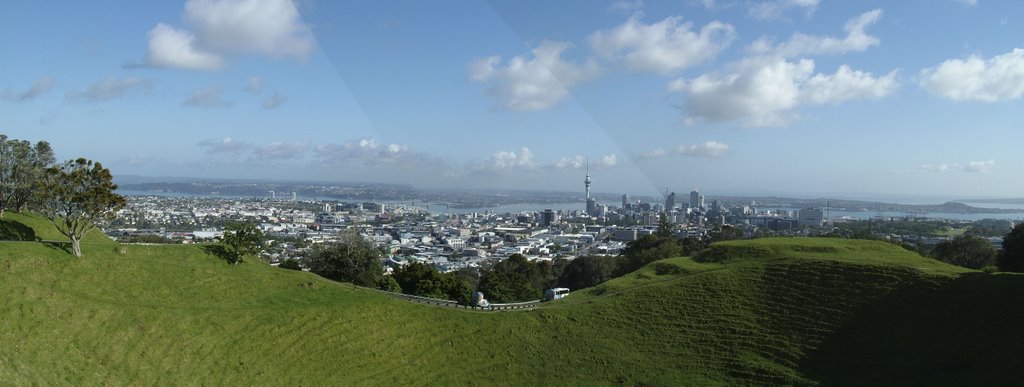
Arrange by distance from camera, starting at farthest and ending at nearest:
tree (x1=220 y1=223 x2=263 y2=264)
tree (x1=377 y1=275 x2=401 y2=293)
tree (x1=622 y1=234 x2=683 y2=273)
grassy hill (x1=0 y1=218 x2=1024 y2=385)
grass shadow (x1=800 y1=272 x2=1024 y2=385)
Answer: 1. tree (x1=622 y1=234 x2=683 y2=273)
2. tree (x1=377 y1=275 x2=401 y2=293)
3. tree (x1=220 y1=223 x2=263 y2=264)
4. grass shadow (x1=800 y1=272 x2=1024 y2=385)
5. grassy hill (x1=0 y1=218 x2=1024 y2=385)

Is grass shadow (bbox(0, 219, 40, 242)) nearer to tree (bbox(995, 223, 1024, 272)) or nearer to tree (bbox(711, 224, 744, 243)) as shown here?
tree (bbox(995, 223, 1024, 272))

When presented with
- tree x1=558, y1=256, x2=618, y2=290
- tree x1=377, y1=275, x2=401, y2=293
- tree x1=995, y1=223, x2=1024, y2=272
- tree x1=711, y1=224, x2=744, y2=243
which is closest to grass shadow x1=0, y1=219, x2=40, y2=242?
tree x1=377, y1=275, x2=401, y2=293

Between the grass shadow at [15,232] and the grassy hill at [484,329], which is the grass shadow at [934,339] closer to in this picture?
the grassy hill at [484,329]

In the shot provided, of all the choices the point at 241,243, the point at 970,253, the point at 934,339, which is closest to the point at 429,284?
the point at 241,243

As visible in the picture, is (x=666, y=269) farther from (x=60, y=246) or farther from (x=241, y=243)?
(x=60, y=246)

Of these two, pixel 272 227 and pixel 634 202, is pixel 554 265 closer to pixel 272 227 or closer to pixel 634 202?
pixel 272 227

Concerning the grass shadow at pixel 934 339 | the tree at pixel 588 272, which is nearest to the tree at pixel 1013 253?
the grass shadow at pixel 934 339

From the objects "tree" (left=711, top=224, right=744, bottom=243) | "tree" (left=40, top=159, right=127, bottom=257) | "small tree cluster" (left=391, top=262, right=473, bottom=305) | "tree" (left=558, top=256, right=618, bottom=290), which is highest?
"tree" (left=40, top=159, right=127, bottom=257)
